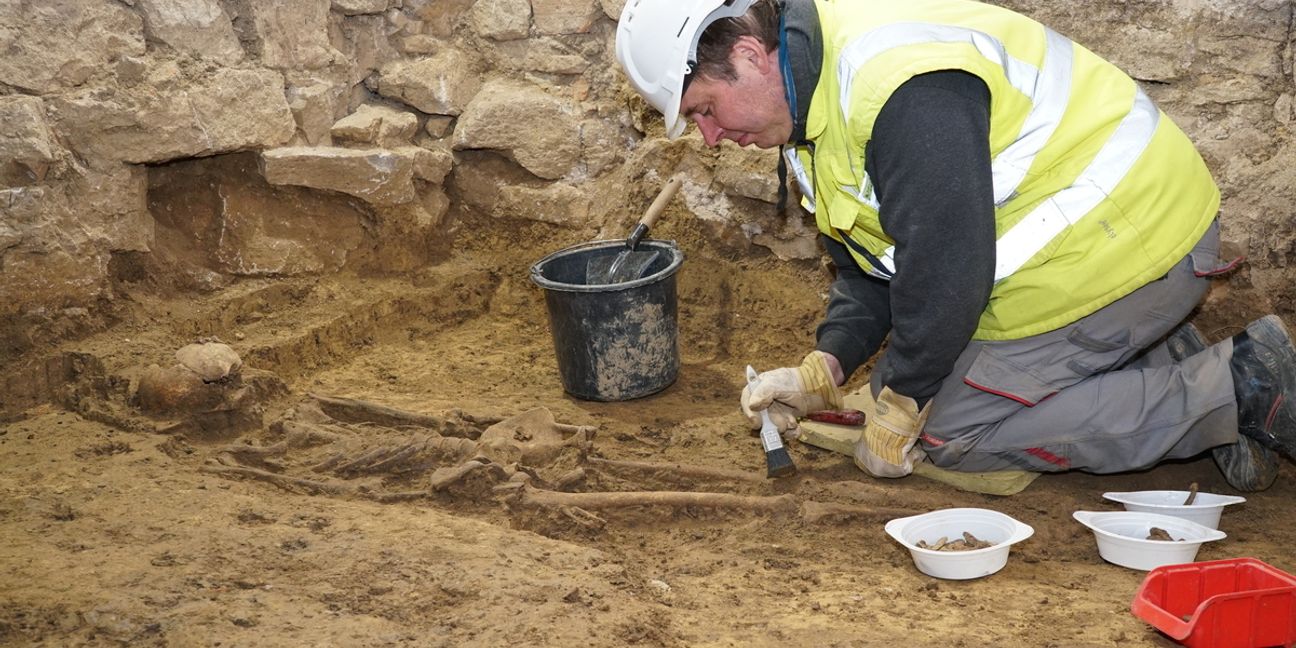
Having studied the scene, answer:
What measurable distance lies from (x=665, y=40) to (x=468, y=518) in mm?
1300

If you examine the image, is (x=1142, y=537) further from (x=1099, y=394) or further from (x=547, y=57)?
(x=547, y=57)

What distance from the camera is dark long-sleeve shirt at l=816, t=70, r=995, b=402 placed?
247cm

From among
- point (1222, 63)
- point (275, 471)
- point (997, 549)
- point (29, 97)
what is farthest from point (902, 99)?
point (29, 97)

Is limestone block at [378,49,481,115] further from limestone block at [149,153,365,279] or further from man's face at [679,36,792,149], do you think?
Result: man's face at [679,36,792,149]

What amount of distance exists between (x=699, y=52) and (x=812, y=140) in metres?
0.36

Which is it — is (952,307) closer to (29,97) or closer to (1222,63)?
(1222,63)

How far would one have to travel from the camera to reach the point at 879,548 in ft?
9.27

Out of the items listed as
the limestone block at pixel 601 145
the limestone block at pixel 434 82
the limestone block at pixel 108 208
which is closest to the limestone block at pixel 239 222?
the limestone block at pixel 108 208

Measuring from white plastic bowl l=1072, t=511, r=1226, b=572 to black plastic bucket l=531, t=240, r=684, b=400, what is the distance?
157 cm

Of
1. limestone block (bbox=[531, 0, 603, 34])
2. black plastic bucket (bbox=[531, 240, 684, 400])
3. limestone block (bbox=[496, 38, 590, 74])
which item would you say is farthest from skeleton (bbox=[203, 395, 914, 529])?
limestone block (bbox=[531, 0, 603, 34])

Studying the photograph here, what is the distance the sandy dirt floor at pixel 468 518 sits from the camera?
2.34 m

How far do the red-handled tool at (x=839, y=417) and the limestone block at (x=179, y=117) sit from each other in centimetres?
232

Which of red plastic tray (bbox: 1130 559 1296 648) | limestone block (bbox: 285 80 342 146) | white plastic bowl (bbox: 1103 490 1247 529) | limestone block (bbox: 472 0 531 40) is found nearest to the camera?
red plastic tray (bbox: 1130 559 1296 648)

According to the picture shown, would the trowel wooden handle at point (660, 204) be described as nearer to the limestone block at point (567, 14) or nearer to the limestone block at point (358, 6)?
the limestone block at point (567, 14)
